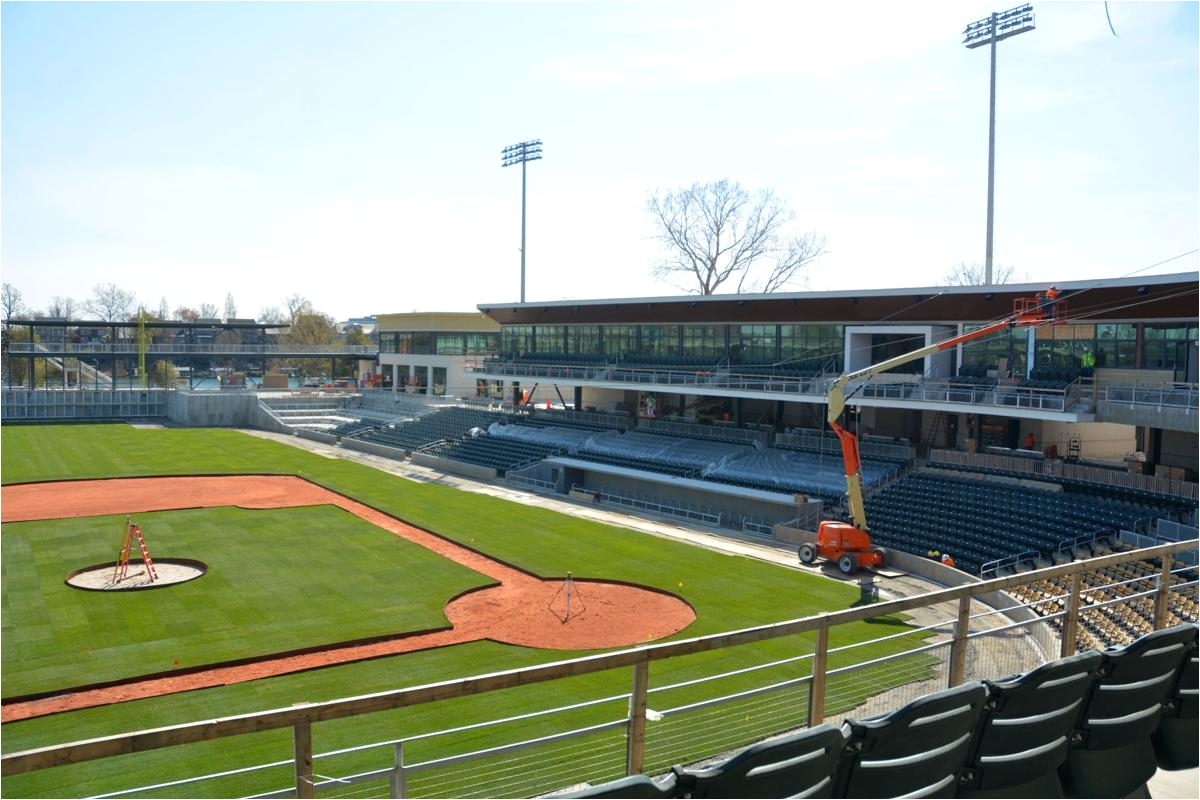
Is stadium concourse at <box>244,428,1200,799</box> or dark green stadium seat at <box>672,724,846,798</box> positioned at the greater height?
dark green stadium seat at <box>672,724,846,798</box>

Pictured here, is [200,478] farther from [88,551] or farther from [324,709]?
[324,709]

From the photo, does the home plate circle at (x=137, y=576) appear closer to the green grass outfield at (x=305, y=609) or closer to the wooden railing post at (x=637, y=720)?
the green grass outfield at (x=305, y=609)

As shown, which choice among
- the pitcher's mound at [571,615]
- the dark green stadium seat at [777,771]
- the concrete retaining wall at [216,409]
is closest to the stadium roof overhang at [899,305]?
the pitcher's mound at [571,615]

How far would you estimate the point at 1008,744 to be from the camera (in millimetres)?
5426

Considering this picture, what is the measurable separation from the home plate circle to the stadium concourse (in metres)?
14.7

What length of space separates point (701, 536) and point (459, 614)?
1248 centimetres

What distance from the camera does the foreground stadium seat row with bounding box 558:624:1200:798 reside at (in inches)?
173

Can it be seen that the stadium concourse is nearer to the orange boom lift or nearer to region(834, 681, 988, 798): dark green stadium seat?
the orange boom lift

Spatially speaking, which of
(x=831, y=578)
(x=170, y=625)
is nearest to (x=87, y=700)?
(x=170, y=625)

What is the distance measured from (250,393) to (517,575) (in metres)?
51.3

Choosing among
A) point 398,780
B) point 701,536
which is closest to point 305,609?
point 701,536

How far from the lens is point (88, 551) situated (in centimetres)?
2830

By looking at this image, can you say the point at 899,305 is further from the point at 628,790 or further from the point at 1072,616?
the point at 628,790

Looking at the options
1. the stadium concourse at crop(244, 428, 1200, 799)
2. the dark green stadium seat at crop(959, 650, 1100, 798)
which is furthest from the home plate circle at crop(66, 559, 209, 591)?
the dark green stadium seat at crop(959, 650, 1100, 798)
